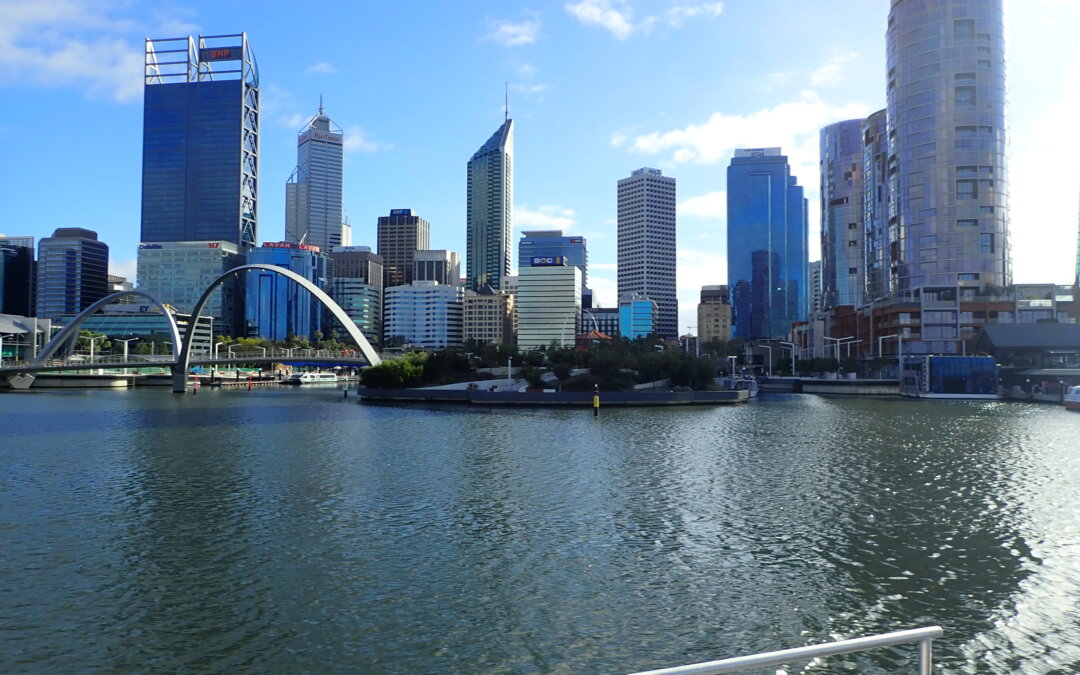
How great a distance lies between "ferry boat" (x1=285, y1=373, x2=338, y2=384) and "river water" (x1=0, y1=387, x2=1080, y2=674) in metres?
113

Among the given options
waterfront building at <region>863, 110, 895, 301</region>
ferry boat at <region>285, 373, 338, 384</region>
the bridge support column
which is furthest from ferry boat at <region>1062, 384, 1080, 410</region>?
ferry boat at <region>285, 373, 338, 384</region>

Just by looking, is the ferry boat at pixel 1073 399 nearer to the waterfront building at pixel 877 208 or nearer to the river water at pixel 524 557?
the river water at pixel 524 557

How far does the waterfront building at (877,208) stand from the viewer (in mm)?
142000

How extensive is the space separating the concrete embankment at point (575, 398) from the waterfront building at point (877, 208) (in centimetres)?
7369

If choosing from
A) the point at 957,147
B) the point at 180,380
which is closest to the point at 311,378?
the point at 180,380

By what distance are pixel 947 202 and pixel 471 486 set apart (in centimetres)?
12652

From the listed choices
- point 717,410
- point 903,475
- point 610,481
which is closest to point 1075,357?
point 717,410

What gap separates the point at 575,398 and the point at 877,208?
371 feet

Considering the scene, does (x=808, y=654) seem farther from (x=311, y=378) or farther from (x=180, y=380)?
(x=311, y=378)

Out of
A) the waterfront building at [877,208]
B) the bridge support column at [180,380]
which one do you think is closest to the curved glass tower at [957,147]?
the waterfront building at [877,208]

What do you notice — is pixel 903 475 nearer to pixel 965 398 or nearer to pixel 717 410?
pixel 717 410

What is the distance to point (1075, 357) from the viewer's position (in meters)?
102

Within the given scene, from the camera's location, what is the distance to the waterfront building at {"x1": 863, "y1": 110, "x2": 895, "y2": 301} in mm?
142000

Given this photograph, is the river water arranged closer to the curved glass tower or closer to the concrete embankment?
the concrete embankment
